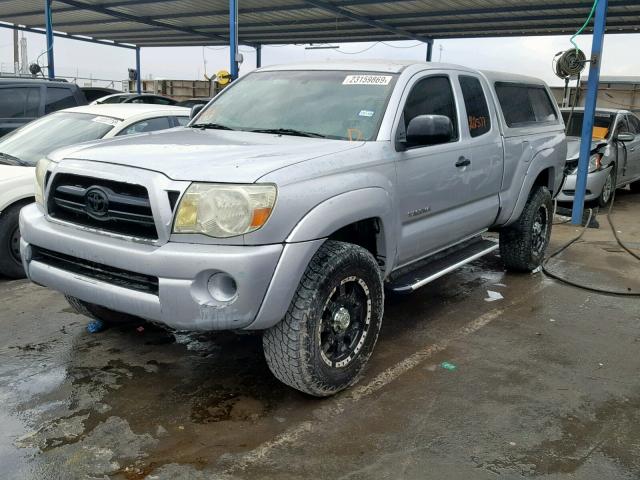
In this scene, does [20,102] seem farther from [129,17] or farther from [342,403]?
[129,17]

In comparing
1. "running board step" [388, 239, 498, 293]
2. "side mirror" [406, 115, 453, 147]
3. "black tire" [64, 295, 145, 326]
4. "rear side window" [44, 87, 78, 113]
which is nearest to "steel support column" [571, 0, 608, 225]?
"running board step" [388, 239, 498, 293]

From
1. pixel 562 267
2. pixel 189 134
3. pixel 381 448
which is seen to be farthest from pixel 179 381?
pixel 562 267

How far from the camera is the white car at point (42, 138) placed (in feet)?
18.2

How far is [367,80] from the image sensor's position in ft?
13.7

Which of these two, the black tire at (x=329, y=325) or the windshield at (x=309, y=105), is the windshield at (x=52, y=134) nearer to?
the windshield at (x=309, y=105)

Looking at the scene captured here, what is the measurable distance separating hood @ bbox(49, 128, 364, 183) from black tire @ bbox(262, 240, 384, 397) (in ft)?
1.86

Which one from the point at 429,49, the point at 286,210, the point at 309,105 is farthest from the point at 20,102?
the point at 429,49

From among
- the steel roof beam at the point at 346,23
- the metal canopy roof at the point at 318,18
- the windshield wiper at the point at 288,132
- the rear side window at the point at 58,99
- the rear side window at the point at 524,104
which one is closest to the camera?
the windshield wiper at the point at 288,132

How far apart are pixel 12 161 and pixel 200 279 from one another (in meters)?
3.93

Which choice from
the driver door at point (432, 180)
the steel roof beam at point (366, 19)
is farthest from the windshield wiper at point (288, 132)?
the steel roof beam at point (366, 19)

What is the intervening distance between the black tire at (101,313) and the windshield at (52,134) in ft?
7.40

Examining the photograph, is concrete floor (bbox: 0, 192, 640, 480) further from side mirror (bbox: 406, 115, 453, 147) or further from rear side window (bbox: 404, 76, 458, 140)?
rear side window (bbox: 404, 76, 458, 140)

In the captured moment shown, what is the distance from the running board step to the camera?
408cm

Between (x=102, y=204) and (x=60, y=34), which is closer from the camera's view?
(x=102, y=204)
